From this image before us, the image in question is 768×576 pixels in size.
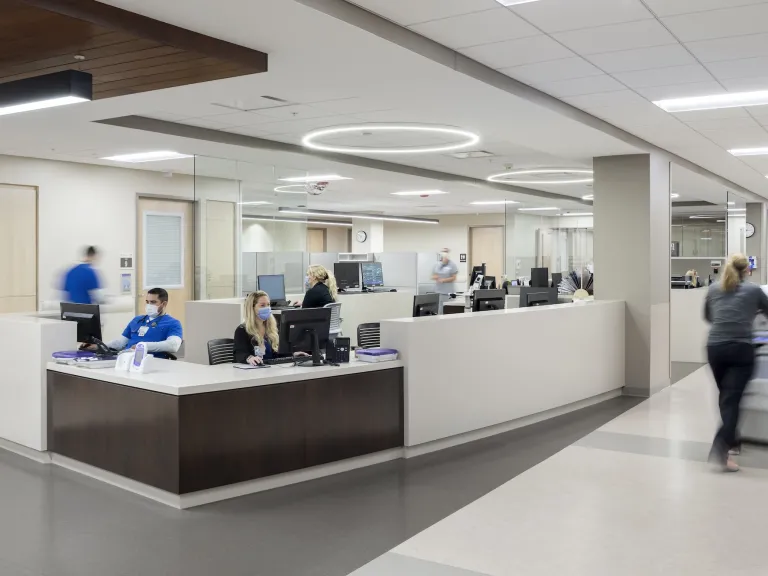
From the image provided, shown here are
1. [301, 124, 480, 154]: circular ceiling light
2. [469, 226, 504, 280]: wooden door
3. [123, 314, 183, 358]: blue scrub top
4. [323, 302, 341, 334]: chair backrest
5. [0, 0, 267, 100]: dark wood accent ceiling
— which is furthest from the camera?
[469, 226, 504, 280]: wooden door

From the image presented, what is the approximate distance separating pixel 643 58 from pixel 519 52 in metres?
0.94

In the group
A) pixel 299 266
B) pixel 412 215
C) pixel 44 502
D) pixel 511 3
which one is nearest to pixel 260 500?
pixel 44 502

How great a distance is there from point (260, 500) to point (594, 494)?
91.7 inches

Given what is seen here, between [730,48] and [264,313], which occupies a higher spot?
[730,48]

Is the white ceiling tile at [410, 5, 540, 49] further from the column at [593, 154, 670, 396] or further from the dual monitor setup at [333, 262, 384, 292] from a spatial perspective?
the dual monitor setup at [333, 262, 384, 292]

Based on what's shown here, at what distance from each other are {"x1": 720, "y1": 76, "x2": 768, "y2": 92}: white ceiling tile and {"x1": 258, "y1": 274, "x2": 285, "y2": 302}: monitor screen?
6.17 metres

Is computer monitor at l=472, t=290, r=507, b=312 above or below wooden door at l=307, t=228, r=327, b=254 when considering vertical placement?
below

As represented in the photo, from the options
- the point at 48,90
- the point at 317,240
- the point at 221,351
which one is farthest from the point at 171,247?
the point at 317,240

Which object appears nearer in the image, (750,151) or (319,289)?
(319,289)

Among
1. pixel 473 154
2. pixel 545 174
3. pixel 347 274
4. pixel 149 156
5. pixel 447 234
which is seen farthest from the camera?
pixel 447 234

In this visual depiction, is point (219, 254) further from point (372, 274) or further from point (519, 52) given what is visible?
point (519, 52)

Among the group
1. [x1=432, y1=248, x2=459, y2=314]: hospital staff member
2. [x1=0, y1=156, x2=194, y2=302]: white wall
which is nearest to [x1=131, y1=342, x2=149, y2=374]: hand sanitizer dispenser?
[x1=0, y1=156, x2=194, y2=302]: white wall

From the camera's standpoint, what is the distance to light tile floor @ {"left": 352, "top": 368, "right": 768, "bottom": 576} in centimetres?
411

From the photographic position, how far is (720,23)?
4.74 meters
